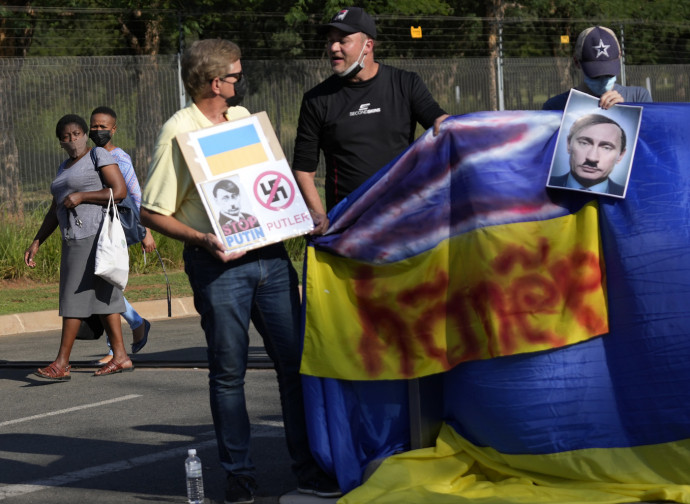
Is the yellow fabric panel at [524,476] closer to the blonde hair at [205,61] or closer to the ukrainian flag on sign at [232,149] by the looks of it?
the ukrainian flag on sign at [232,149]

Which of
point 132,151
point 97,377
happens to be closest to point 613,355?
point 97,377

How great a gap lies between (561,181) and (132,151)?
47.6 feet

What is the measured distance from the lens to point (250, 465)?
5.38 metres

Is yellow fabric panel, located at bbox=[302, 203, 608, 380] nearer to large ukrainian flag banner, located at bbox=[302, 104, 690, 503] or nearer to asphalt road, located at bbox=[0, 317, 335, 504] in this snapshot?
large ukrainian flag banner, located at bbox=[302, 104, 690, 503]

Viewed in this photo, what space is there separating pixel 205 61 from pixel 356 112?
77 centimetres

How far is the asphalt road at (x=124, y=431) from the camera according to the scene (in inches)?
228

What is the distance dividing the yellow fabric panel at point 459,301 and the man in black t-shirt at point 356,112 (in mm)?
472

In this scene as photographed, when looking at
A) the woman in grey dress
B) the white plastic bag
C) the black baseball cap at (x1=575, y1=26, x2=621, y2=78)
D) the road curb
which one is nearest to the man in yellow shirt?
the black baseball cap at (x1=575, y1=26, x2=621, y2=78)

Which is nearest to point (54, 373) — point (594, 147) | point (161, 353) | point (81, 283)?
point (81, 283)

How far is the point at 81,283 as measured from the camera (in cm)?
894

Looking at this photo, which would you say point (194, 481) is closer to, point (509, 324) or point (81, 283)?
point (509, 324)

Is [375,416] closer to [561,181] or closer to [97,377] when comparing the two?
[561,181]

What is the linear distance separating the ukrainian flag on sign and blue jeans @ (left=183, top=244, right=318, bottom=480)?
15.2 inches

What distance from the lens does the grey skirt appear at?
8.91 metres
